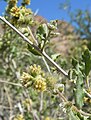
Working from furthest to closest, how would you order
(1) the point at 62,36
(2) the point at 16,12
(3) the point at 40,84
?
(1) the point at 62,36 → (2) the point at 16,12 → (3) the point at 40,84

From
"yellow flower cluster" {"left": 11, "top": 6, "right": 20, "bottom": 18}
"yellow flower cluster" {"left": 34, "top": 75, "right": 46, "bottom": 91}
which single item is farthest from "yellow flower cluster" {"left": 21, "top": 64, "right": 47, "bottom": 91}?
"yellow flower cluster" {"left": 11, "top": 6, "right": 20, "bottom": 18}

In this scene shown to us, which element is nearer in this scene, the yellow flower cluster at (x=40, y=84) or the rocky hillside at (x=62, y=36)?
the yellow flower cluster at (x=40, y=84)

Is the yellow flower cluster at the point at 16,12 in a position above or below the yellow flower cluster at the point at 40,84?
above

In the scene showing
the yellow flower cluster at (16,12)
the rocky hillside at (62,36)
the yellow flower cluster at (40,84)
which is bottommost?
the yellow flower cluster at (40,84)

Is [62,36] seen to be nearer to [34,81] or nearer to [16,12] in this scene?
[16,12]

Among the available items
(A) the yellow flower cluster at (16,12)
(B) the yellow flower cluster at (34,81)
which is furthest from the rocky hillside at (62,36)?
(B) the yellow flower cluster at (34,81)

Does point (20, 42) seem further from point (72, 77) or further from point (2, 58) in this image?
point (72, 77)

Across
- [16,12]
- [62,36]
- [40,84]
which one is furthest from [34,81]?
[62,36]

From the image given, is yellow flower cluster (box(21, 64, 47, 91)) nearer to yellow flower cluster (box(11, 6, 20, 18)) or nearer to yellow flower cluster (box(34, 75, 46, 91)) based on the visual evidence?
yellow flower cluster (box(34, 75, 46, 91))

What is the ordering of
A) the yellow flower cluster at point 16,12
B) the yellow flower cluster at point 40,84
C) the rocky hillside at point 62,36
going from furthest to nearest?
the rocky hillside at point 62,36 < the yellow flower cluster at point 16,12 < the yellow flower cluster at point 40,84

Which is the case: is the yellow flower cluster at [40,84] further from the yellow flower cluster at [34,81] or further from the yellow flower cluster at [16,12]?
the yellow flower cluster at [16,12]

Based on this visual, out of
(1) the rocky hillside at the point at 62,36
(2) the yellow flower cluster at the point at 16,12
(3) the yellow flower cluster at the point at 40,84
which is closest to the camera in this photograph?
(3) the yellow flower cluster at the point at 40,84
